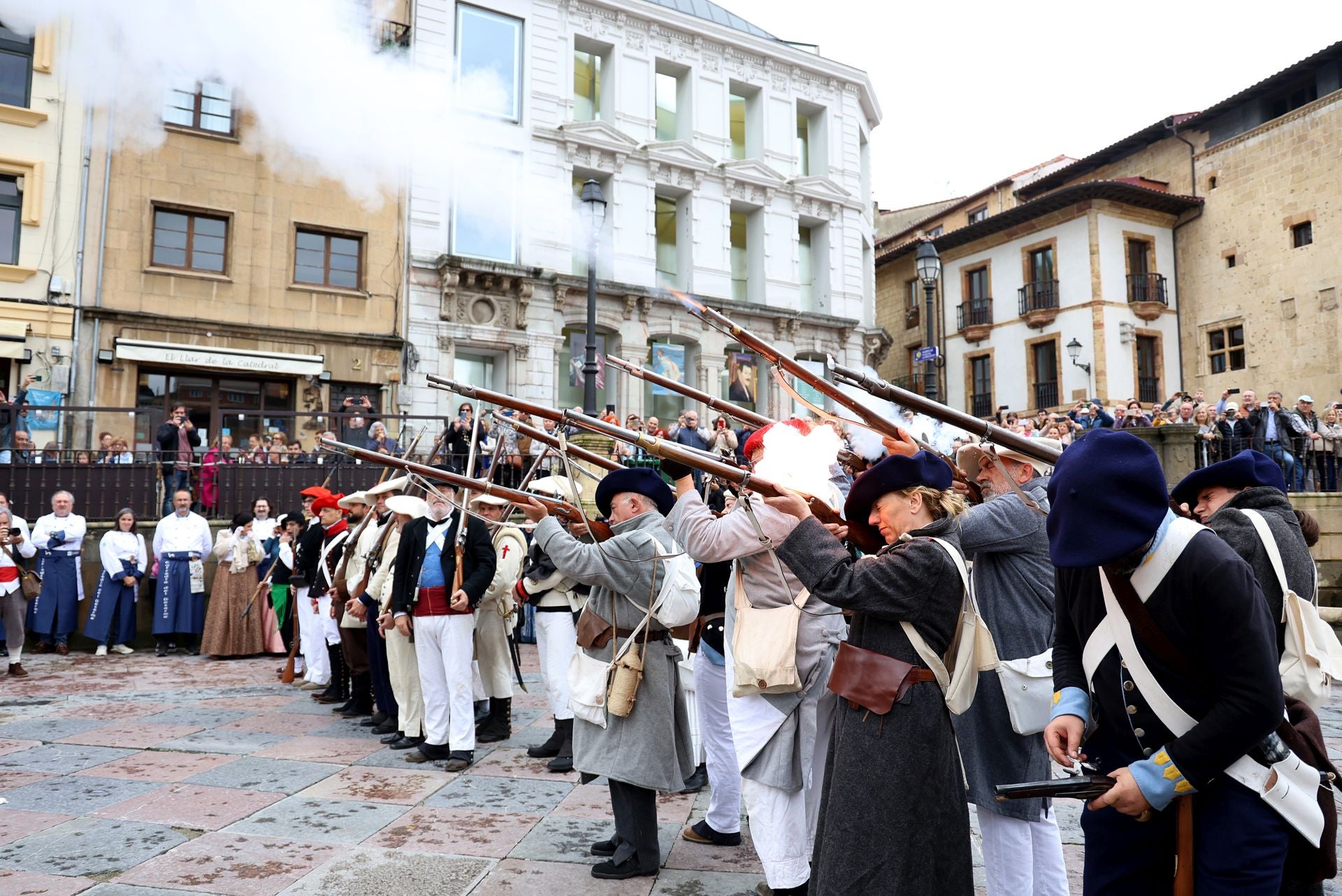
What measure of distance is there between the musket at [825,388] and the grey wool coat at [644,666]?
1.20 meters

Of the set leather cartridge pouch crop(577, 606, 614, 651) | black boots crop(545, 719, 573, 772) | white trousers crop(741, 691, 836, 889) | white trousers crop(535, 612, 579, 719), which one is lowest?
black boots crop(545, 719, 573, 772)

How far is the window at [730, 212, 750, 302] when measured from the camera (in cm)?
2589

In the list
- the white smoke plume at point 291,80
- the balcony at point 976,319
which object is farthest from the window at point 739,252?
the balcony at point 976,319

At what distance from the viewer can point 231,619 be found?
1202cm

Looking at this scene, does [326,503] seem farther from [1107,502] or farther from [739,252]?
[739,252]

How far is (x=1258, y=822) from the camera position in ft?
7.15

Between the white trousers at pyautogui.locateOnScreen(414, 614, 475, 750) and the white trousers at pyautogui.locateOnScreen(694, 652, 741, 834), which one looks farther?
the white trousers at pyautogui.locateOnScreen(414, 614, 475, 750)

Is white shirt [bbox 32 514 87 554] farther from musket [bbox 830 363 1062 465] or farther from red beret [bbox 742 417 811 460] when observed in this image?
musket [bbox 830 363 1062 465]

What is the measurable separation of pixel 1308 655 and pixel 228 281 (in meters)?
20.0

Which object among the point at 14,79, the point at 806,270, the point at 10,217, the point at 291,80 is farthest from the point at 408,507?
the point at 806,270

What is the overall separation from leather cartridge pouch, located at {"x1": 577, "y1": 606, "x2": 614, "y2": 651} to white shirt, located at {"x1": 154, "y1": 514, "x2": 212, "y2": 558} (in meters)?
9.69

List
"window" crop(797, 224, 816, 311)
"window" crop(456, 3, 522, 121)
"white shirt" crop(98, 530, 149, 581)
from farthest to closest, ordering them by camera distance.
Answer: "window" crop(797, 224, 816, 311)
"window" crop(456, 3, 522, 121)
"white shirt" crop(98, 530, 149, 581)

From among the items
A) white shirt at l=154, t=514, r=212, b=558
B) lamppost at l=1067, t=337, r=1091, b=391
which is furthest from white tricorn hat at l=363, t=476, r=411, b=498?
lamppost at l=1067, t=337, r=1091, b=391

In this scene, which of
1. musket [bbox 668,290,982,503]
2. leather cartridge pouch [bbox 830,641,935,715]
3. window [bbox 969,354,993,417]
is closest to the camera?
leather cartridge pouch [bbox 830,641,935,715]
